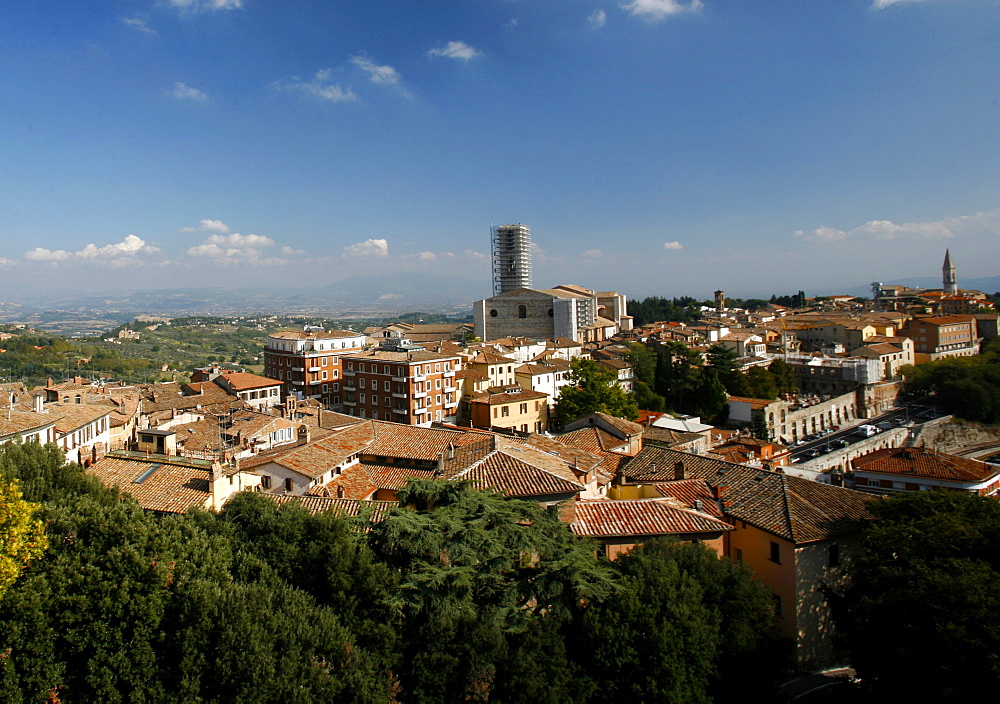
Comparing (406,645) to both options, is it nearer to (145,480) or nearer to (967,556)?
(145,480)

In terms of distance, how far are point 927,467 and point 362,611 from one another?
26.8m

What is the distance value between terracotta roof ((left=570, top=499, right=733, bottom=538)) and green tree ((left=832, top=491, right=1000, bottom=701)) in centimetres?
309

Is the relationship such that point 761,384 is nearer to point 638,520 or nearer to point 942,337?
point 942,337

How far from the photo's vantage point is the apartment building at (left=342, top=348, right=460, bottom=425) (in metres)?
37.8

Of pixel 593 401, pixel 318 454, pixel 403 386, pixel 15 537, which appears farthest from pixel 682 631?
pixel 403 386

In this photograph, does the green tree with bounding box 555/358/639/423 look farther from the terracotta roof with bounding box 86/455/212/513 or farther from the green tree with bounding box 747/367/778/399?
the terracotta roof with bounding box 86/455/212/513

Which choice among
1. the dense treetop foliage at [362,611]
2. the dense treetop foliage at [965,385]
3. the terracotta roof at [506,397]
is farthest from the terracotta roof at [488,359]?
the dense treetop foliage at [965,385]

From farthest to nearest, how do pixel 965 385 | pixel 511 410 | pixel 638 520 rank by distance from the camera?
pixel 965 385 < pixel 511 410 < pixel 638 520

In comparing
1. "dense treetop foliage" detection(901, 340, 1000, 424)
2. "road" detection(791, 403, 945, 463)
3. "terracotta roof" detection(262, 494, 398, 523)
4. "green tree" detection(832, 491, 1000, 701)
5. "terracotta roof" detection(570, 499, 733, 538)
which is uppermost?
"terracotta roof" detection(262, 494, 398, 523)

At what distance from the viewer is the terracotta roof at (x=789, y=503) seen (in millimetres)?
14962

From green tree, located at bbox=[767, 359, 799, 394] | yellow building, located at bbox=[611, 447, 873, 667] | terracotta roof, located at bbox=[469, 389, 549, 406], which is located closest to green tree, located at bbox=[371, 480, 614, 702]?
yellow building, located at bbox=[611, 447, 873, 667]

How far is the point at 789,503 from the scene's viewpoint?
15.7m

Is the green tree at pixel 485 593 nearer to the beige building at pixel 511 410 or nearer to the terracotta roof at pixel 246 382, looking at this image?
the beige building at pixel 511 410

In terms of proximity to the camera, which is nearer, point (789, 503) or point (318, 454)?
point (789, 503)
